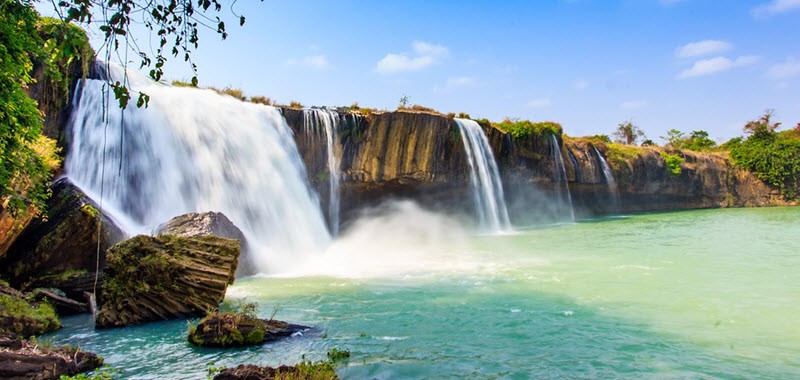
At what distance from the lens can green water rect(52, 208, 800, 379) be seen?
561cm

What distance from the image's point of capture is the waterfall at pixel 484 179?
24.1 m

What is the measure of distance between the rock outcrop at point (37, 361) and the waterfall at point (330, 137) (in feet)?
48.9

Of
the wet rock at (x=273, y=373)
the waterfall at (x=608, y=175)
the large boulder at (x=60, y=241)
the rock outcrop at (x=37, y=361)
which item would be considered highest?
the waterfall at (x=608, y=175)

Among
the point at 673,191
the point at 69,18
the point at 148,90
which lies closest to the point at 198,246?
the point at 69,18

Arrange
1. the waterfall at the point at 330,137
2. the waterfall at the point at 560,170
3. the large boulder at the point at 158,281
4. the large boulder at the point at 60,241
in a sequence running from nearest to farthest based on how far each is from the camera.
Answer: the large boulder at the point at 158,281
the large boulder at the point at 60,241
the waterfall at the point at 330,137
the waterfall at the point at 560,170

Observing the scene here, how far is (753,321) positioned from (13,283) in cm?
1130

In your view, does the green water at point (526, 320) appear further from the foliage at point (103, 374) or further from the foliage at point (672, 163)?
the foliage at point (672, 163)

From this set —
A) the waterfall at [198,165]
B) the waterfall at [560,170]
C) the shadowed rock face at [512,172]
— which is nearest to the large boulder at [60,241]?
the waterfall at [198,165]

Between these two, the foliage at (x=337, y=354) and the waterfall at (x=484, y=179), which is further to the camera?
the waterfall at (x=484, y=179)

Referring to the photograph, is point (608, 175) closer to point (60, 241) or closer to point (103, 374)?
point (60, 241)

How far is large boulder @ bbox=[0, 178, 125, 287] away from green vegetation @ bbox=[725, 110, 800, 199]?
43.6 meters

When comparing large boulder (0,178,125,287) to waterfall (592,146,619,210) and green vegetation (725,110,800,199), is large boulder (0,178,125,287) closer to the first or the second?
waterfall (592,146,619,210)

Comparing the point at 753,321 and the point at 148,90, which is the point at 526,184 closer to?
the point at 148,90

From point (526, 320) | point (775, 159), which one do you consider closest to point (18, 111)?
point (526, 320)
